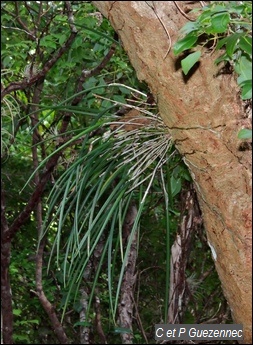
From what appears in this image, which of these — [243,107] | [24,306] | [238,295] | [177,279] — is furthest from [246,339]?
[24,306]

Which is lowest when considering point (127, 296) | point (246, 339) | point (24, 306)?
point (24, 306)

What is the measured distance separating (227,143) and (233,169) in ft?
0.12

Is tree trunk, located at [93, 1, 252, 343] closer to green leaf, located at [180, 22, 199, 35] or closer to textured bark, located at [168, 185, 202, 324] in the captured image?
green leaf, located at [180, 22, 199, 35]

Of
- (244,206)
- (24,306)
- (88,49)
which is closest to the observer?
(244,206)

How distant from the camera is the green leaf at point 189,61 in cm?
75

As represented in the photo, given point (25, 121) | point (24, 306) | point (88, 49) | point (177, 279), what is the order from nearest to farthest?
point (177, 279) → point (88, 49) → point (25, 121) → point (24, 306)

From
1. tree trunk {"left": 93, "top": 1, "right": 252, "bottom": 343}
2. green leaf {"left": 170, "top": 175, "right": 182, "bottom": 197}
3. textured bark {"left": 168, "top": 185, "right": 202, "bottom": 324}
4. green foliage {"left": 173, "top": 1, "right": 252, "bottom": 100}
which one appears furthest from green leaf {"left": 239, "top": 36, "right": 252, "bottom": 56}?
textured bark {"left": 168, "top": 185, "right": 202, "bottom": 324}

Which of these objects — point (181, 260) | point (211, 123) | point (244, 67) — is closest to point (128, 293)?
point (181, 260)

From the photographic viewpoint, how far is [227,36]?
30.2 inches

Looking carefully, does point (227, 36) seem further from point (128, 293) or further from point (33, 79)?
point (128, 293)

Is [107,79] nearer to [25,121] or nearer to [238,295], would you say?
[25,121]

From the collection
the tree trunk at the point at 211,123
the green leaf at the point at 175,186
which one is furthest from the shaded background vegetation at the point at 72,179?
the tree trunk at the point at 211,123

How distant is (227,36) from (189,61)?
6 cm

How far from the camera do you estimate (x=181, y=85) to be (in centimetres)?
82
